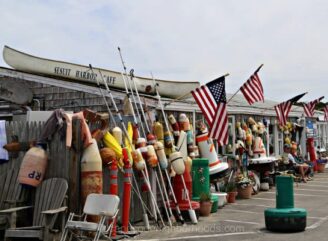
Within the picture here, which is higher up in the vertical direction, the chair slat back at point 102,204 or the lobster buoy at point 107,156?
the lobster buoy at point 107,156

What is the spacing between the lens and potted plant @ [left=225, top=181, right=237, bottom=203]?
12.6 metres

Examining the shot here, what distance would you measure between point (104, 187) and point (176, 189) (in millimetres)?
1812

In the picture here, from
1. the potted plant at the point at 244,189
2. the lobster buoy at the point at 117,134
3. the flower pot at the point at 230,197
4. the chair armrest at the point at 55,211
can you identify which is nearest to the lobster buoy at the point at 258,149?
the potted plant at the point at 244,189

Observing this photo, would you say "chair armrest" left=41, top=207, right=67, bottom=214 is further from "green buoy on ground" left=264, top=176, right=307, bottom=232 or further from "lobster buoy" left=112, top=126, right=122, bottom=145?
"green buoy on ground" left=264, top=176, right=307, bottom=232

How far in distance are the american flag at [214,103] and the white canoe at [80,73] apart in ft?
9.60

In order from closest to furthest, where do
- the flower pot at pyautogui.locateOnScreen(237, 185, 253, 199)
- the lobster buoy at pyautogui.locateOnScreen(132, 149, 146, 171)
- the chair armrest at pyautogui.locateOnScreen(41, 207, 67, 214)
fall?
the chair armrest at pyautogui.locateOnScreen(41, 207, 67, 214) → the lobster buoy at pyautogui.locateOnScreen(132, 149, 146, 171) → the flower pot at pyautogui.locateOnScreen(237, 185, 253, 199)

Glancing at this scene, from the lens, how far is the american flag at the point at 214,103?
1096 cm

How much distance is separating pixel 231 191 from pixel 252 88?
3030 mm

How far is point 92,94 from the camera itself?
1325cm

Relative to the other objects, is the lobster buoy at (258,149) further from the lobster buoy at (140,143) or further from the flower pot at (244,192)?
the lobster buoy at (140,143)

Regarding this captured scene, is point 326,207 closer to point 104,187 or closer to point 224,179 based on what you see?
point 224,179

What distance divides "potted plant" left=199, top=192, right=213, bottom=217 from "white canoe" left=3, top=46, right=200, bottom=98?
412cm

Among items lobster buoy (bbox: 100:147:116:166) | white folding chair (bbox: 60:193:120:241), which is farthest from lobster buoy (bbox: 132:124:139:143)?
white folding chair (bbox: 60:193:120:241)

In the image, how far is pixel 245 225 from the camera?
9484 mm
